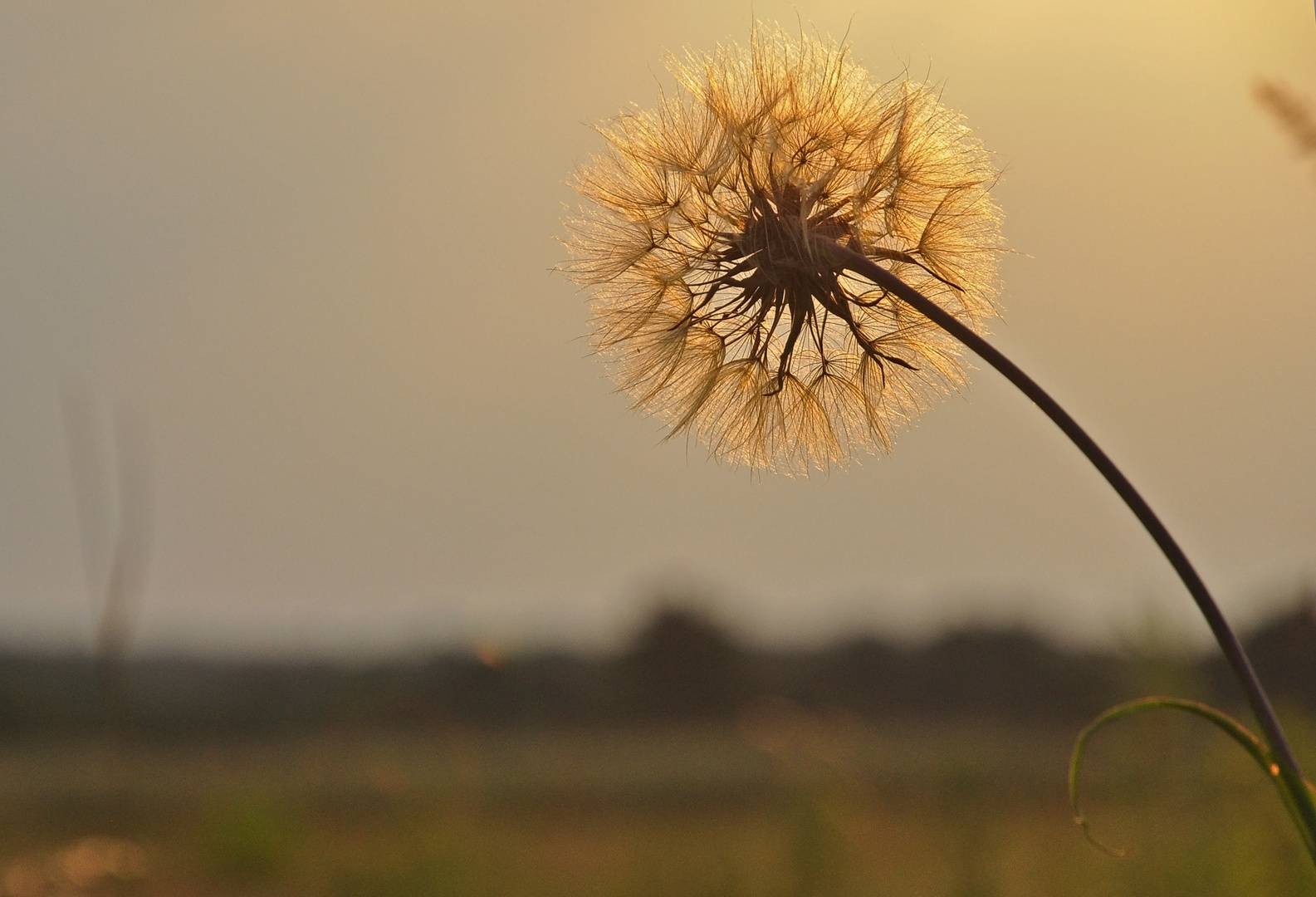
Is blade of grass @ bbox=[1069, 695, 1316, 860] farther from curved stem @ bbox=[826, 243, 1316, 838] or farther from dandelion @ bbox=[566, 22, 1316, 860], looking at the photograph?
dandelion @ bbox=[566, 22, 1316, 860]

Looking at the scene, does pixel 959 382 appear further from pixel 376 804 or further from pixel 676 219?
pixel 376 804

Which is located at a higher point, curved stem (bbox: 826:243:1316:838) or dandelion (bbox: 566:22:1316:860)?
dandelion (bbox: 566:22:1316:860)

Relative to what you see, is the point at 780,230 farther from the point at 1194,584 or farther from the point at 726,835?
the point at 726,835

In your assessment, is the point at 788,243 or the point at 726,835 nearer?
the point at 788,243

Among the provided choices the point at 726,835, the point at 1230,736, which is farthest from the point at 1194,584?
the point at 726,835

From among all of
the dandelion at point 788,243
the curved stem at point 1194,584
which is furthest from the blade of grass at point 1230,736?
the dandelion at point 788,243

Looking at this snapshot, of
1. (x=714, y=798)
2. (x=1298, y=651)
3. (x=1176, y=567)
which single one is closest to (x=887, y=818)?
(x=1298, y=651)

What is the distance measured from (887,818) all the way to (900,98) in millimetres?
6057

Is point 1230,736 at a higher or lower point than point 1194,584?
lower

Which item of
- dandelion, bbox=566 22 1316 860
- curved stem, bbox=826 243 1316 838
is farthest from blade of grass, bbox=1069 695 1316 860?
dandelion, bbox=566 22 1316 860

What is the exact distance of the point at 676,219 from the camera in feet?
8.13

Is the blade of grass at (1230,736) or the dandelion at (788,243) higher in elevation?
the dandelion at (788,243)

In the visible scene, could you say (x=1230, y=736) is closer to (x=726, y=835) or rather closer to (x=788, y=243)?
(x=788, y=243)

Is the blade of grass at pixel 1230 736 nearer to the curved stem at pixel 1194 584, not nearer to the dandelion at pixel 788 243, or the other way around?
the curved stem at pixel 1194 584
